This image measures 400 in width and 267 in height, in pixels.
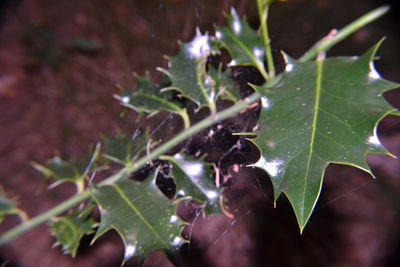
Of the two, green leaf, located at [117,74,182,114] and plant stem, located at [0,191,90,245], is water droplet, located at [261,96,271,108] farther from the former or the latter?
plant stem, located at [0,191,90,245]

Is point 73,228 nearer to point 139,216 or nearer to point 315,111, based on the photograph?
point 139,216

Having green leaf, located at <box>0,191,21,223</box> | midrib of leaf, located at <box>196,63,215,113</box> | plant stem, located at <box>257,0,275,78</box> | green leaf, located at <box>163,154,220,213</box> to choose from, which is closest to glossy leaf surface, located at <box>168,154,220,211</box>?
green leaf, located at <box>163,154,220,213</box>

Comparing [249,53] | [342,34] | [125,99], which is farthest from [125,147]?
[342,34]

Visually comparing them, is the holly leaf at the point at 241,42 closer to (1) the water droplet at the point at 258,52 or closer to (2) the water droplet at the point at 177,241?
(1) the water droplet at the point at 258,52

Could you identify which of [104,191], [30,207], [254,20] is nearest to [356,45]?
[254,20]

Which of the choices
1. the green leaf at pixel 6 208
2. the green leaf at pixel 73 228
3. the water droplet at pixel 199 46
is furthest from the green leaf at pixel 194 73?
the green leaf at pixel 6 208

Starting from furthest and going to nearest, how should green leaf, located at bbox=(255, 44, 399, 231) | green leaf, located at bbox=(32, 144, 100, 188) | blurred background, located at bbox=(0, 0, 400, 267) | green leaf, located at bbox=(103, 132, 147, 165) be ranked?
1. blurred background, located at bbox=(0, 0, 400, 267)
2. green leaf, located at bbox=(32, 144, 100, 188)
3. green leaf, located at bbox=(103, 132, 147, 165)
4. green leaf, located at bbox=(255, 44, 399, 231)

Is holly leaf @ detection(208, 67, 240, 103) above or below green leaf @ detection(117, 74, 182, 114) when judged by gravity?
below
